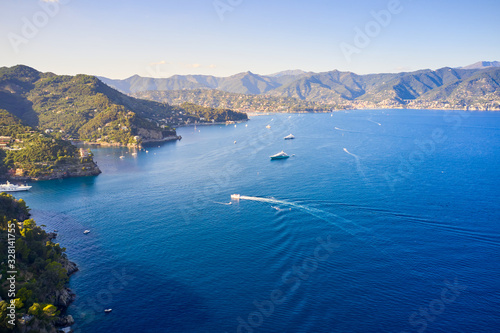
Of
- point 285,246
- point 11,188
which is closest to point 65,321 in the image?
point 285,246

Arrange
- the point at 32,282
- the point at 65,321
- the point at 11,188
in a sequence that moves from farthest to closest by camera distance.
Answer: the point at 11,188, the point at 32,282, the point at 65,321

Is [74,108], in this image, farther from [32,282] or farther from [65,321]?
[65,321]

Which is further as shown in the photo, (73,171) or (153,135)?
(153,135)

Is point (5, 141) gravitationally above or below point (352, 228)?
above

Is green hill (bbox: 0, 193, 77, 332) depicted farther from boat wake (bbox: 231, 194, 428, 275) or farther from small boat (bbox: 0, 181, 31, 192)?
boat wake (bbox: 231, 194, 428, 275)

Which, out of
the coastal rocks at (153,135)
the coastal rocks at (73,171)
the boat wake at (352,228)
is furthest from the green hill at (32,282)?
the coastal rocks at (153,135)

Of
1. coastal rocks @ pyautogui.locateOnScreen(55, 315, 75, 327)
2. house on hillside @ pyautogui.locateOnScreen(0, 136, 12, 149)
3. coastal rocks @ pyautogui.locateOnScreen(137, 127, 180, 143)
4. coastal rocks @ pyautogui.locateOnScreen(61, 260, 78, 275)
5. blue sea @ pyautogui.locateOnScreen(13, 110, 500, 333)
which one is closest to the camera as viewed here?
coastal rocks @ pyautogui.locateOnScreen(55, 315, 75, 327)

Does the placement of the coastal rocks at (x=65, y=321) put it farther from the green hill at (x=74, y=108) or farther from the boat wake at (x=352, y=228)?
the green hill at (x=74, y=108)

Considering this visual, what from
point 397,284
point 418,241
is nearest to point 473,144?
point 418,241

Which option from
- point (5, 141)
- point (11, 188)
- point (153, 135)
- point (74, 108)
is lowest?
point (11, 188)

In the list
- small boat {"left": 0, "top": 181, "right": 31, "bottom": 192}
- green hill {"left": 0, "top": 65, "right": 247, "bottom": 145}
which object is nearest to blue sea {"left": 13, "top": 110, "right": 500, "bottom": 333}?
small boat {"left": 0, "top": 181, "right": 31, "bottom": 192}
